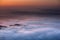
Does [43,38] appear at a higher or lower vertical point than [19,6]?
lower

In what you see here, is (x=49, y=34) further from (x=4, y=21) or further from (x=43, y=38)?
(x=4, y=21)

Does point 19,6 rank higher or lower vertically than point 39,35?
higher

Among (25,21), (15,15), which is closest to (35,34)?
(25,21)

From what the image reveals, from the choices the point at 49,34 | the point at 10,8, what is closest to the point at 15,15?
the point at 10,8

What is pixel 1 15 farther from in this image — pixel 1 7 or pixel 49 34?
pixel 49 34

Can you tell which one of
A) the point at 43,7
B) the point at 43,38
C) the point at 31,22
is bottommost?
the point at 43,38

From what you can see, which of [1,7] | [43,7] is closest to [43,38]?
[43,7]

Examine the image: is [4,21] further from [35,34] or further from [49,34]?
[49,34]
